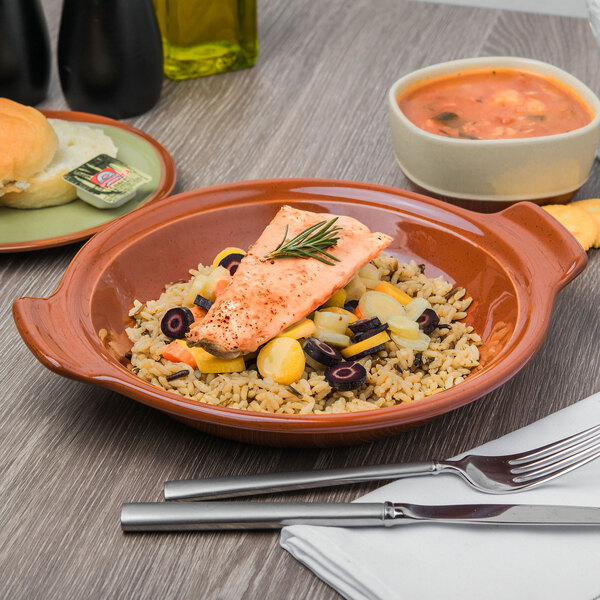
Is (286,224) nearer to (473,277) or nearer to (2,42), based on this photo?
(473,277)

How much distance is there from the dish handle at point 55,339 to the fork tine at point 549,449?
600 millimetres

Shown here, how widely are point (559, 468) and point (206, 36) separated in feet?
5.61

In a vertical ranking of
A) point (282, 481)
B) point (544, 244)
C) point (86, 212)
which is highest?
point (544, 244)

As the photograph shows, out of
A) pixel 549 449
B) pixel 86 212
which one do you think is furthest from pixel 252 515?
pixel 86 212

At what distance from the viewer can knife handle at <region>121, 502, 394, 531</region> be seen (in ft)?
3.56

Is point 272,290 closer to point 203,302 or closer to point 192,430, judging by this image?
point 203,302

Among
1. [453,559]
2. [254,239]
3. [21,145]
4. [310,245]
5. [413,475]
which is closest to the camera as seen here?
[453,559]

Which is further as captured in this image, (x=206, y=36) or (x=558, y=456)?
(x=206, y=36)

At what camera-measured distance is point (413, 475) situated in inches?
45.8

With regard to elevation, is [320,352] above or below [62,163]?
above

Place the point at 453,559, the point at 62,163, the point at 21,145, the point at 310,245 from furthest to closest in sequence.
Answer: the point at 62,163, the point at 21,145, the point at 310,245, the point at 453,559

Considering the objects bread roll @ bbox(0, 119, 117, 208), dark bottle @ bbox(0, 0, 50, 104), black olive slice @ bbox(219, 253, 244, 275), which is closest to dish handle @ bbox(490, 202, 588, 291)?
black olive slice @ bbox(219, 253, 244, 275)

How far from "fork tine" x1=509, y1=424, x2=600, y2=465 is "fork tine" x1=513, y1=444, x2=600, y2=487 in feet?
0.09

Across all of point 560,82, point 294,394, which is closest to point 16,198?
point 294,394
